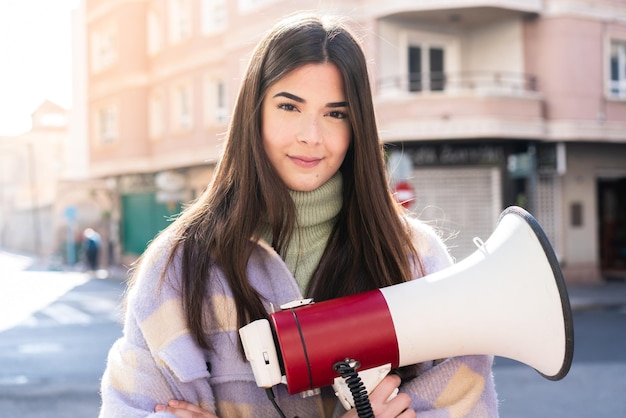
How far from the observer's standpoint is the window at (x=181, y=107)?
22.3 metres

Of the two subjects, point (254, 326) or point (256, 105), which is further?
point (256, 105)

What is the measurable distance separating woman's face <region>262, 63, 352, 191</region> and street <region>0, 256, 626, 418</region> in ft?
16.1

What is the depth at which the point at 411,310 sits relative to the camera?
69.2 inches

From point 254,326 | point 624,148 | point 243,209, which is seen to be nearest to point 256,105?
point 243,209

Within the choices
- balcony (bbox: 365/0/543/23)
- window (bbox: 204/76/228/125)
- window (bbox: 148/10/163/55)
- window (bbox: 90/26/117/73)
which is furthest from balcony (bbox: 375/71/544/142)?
window (bbox: 90/26/117/73)

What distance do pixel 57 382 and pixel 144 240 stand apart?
61.3 feet

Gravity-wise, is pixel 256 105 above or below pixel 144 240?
above

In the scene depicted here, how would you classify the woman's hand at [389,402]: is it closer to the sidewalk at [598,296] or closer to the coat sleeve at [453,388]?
the coat sleeve at [453,388]

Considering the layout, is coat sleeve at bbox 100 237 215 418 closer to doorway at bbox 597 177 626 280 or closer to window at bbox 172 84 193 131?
doorway at bbox 597 177 626 280

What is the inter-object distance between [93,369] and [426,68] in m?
11.9

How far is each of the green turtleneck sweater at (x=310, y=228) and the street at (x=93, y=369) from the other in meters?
4.75

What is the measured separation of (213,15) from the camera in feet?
70.1

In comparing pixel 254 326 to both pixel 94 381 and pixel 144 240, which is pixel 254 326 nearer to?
pixel 94 381

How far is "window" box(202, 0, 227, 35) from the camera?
834 inches
